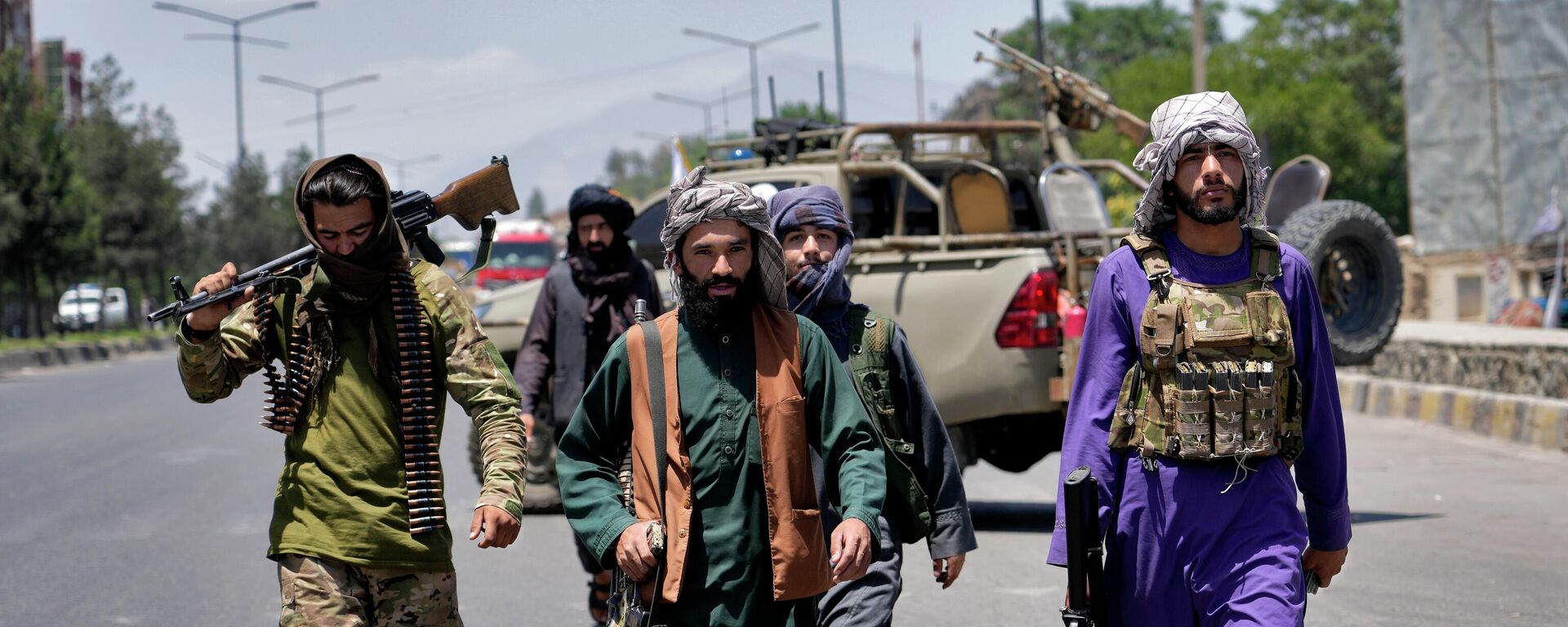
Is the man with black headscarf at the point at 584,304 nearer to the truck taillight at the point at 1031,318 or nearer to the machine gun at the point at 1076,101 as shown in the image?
the truck taillight at the point at 1031,318

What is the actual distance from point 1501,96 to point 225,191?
42886 mm

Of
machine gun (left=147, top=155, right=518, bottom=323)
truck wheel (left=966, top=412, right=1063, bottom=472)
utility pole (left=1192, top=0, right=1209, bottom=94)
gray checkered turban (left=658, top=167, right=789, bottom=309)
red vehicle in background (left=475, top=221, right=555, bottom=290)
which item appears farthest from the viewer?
red vehicle in background (left=475, top=221, right=555, bottom=290)

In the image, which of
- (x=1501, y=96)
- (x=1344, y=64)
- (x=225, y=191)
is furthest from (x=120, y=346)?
(x=1344, y=64)

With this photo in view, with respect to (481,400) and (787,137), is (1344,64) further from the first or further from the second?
(481,400)

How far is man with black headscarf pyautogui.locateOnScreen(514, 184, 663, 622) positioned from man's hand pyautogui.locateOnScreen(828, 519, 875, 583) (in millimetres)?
3382

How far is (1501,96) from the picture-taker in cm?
3147

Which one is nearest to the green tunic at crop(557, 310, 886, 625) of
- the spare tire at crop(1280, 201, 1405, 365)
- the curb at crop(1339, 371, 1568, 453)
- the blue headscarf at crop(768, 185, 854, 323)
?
the blue headscarf at crop(768, 185, 854, 323)

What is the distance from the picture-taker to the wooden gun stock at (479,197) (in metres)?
4.70

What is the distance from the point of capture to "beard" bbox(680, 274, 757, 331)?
3.51 metres

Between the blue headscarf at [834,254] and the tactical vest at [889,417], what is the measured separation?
0.34 ft

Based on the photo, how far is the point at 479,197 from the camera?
187 inches

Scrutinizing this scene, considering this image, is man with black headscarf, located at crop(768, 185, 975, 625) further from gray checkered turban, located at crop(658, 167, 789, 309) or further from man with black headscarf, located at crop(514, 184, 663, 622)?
man with black headscarf, located at crop(514, 184, 663, 622)

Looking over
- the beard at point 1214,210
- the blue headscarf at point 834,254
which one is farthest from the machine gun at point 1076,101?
the beard at point 1214,210

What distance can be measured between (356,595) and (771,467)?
3.35 feet
